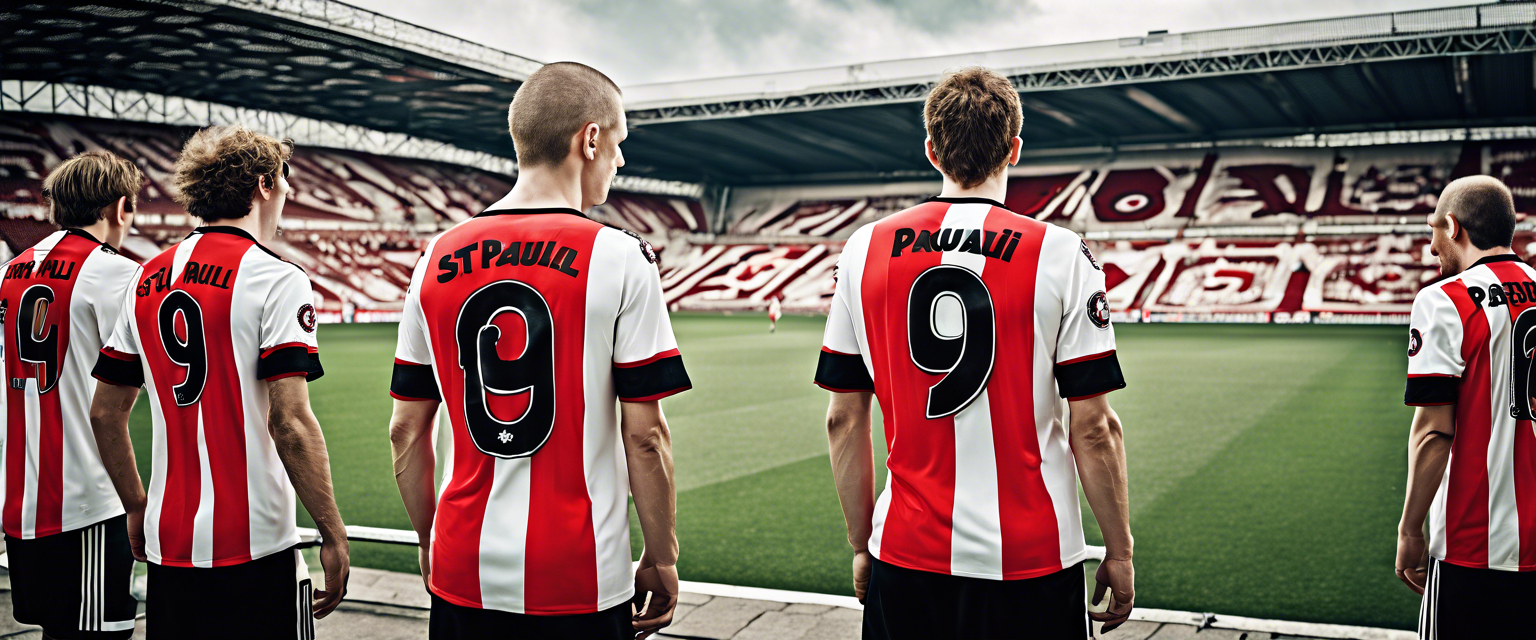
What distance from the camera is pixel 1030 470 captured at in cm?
201

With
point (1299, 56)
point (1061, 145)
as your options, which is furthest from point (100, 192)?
point (1061, 145)

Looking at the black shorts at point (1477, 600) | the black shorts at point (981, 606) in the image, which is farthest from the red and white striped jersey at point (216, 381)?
the black shorts at point (1477, 600)

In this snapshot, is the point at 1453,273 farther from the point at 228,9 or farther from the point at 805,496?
the point at 228,9

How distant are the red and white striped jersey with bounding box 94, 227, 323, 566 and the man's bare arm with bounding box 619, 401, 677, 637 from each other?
1.03 metres

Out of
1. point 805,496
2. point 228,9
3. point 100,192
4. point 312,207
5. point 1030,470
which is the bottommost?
point 805,496

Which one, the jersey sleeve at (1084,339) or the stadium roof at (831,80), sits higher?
the stadium roof at (831,80)

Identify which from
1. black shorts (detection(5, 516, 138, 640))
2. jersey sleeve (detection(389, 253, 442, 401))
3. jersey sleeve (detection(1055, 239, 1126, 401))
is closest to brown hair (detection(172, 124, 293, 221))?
jersey sleeve (detection(389, 253, 442, 401))

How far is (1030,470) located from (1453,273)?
1.64 m

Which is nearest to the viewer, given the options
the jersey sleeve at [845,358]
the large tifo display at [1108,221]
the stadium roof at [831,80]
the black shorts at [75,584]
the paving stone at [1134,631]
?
the jersey sleeve at [845,358]

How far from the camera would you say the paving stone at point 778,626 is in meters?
3.61

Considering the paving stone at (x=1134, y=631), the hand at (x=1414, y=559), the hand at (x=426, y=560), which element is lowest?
the paving stone at (x=1134, y=631)

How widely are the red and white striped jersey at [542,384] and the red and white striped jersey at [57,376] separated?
1787mm

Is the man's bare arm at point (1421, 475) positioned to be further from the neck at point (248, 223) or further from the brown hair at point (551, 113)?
the neck at point (248, 223)

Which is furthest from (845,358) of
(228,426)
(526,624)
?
→ (228,426)
